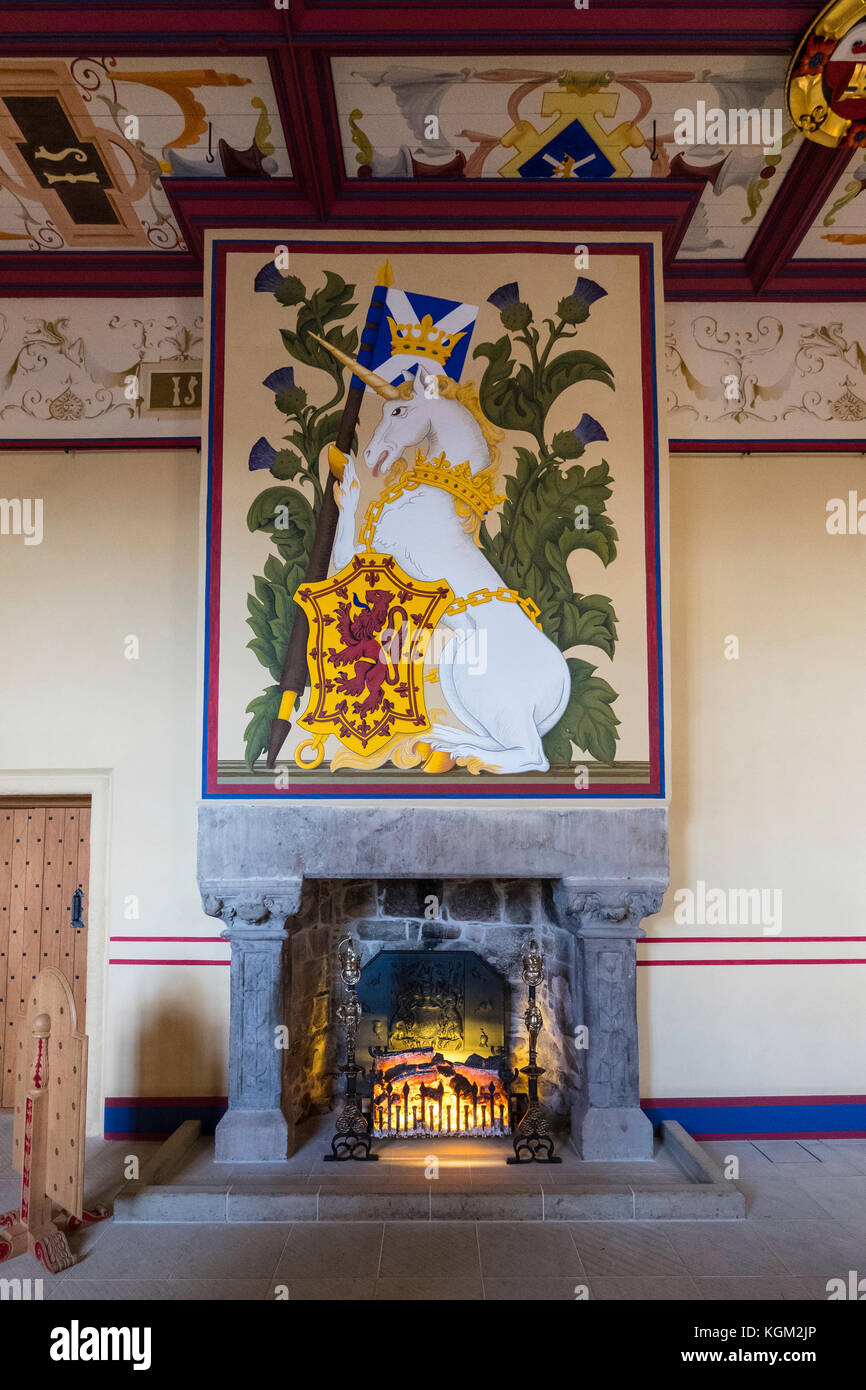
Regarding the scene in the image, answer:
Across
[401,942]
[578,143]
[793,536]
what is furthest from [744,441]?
[401,942]

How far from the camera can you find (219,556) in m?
3.92

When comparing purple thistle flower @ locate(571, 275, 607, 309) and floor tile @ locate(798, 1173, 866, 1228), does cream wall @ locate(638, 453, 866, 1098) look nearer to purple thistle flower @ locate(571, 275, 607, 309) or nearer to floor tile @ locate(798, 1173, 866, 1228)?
floor tile @ locate(798, 1173, 866, 1228)

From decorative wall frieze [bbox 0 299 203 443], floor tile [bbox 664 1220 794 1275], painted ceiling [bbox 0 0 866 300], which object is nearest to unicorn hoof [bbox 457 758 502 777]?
floor tile [bbox 664 1220 794 1275]

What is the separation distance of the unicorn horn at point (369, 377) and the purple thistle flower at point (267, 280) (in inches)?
11.0

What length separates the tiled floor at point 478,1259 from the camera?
10.0 ft

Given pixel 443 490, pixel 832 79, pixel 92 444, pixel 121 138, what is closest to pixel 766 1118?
pixel 443 490

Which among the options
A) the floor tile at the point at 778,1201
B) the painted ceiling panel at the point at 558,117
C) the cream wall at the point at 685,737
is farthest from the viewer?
the cream wall at the point at 685,737

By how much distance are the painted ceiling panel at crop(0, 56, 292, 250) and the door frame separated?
2.64 meters

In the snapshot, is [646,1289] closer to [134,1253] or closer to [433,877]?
[433,877]

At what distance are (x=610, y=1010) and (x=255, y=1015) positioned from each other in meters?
1.56

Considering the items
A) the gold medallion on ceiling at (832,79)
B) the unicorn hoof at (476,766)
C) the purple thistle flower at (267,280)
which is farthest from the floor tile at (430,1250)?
the gold medallion on ceiling at (832,79)

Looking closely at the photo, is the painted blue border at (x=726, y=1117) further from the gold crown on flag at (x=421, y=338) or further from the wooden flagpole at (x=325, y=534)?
the gold crown on flag at (x=421, y=338)

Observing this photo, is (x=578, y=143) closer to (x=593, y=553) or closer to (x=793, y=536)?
(x=593, y=553)

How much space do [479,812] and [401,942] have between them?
1.16 metres
